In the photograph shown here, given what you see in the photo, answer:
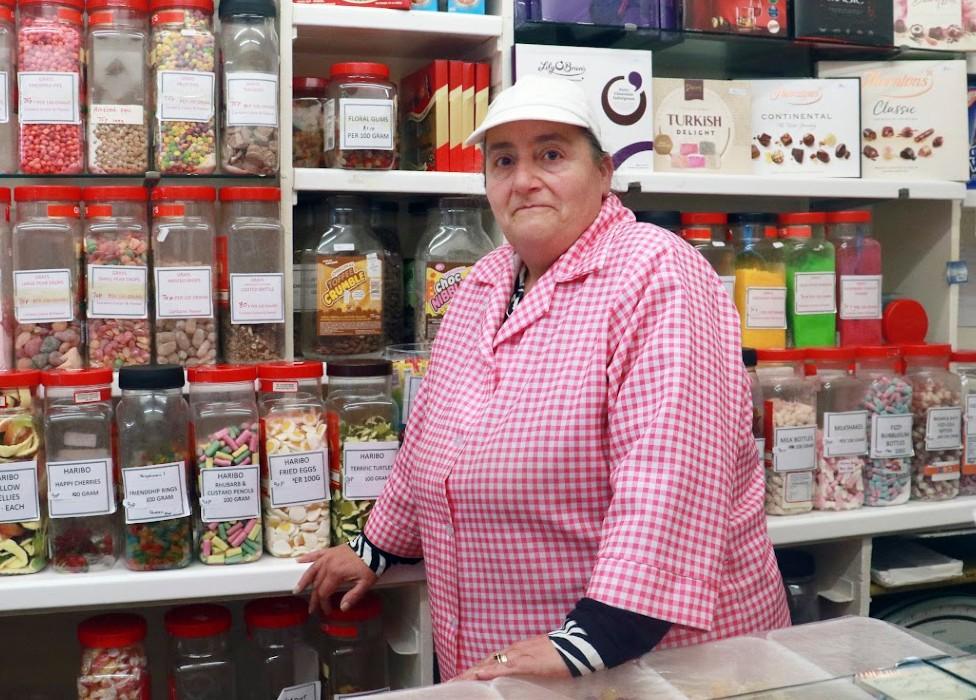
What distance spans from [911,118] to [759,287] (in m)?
0.55

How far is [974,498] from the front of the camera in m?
2.09

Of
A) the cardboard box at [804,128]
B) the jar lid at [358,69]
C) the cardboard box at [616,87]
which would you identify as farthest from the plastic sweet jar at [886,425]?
the jar lid at [358,69]

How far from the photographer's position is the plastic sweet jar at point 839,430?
6.45 ft

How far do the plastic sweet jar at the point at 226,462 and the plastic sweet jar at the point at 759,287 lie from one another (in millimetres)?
997

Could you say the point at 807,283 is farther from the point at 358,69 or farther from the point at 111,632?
the point at 111,632

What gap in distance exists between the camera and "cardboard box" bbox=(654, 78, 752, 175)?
2.07m

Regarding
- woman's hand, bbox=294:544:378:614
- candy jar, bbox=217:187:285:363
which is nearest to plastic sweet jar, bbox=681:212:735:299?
candy jar, bbox=217:187:285:363

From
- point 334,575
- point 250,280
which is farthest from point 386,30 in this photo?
point 334,575

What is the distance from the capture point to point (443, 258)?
193cm

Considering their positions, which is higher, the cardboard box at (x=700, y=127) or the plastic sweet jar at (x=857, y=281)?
the cardboard box at (x=700, y=127)

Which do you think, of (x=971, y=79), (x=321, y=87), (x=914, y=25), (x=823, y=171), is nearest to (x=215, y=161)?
(x=321, y=87)

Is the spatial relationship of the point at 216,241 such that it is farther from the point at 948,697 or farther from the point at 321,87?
the point at 948,697

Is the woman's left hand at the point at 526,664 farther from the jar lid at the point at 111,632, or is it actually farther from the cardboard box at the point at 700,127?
the cardboard box at the point at 700,127

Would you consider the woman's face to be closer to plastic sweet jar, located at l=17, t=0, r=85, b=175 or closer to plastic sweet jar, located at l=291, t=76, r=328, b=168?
plastic sweet jar, located at l=291, t=76, r=328, b=168
